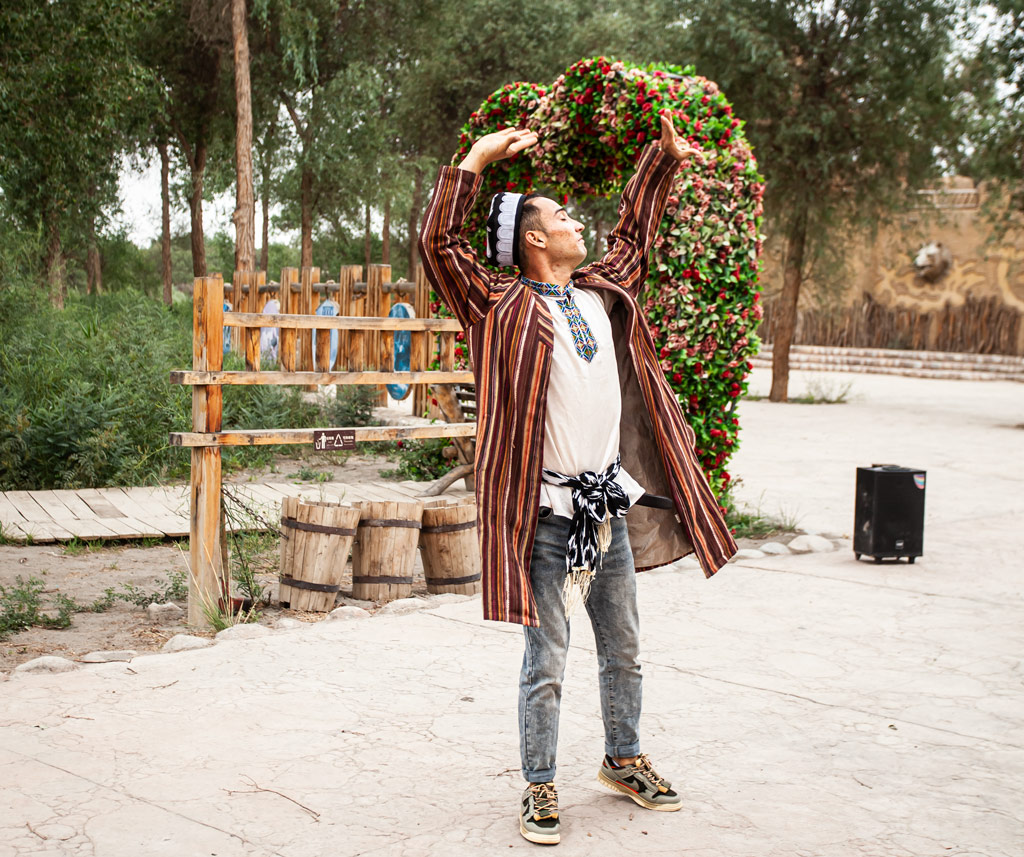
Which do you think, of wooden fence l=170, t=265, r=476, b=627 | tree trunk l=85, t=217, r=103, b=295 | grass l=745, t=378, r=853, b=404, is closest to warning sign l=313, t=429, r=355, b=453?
wooden fence l=170, t=265, r=476, b=627

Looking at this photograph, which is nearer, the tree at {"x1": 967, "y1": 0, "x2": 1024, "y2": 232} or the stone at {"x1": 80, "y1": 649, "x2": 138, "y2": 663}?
the stone at {"x1": 80, "y1": 649, "x2": 138, "y2": 663}

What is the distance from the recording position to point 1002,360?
33.1 m

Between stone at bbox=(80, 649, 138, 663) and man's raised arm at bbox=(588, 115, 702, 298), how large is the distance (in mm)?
2935

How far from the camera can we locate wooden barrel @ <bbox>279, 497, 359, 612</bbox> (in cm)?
611

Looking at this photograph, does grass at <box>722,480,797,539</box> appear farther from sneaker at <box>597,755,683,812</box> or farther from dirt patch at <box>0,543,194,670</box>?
sneaker at <box>597,755,683,812</box>

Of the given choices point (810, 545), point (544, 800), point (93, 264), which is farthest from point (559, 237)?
point (93, 264)

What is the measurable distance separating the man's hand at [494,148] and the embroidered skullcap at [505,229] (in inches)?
4.7

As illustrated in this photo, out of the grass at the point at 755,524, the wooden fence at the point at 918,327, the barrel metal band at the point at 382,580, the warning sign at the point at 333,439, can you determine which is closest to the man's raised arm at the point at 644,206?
the warning sign at the point at 333,439

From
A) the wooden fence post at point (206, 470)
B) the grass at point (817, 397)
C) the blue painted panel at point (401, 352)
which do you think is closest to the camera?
the wooden fence post at point (206, 470)

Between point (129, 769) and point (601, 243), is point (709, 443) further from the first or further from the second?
point (601, 243)

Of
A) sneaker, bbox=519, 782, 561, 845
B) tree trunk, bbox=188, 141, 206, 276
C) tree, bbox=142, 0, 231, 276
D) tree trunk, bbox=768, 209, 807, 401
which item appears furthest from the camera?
tree trunk, bbox=188, 141, 206, 276

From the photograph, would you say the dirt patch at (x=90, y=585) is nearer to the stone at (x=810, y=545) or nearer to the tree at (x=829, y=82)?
the stone at (x=810, y=545)

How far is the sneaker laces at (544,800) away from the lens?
3.36 metres

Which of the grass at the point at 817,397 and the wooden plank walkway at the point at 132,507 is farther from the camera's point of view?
the grass at the point at 817,397
